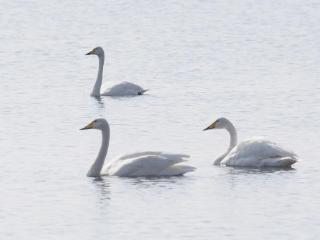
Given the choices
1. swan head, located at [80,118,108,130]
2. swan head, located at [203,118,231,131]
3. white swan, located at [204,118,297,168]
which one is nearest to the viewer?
white swan, located at [204,118,297,168]

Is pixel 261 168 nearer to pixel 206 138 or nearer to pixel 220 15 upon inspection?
pixel 206 138

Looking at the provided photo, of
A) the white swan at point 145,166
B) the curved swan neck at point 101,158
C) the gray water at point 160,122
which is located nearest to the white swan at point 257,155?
the gray water at point 160,122

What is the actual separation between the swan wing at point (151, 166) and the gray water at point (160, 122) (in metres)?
0.17

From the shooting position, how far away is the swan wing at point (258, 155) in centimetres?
2227

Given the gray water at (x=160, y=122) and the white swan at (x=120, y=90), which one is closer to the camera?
the gray water at (x=160, y=122)

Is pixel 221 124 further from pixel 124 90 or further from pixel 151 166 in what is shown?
pixel 124 90

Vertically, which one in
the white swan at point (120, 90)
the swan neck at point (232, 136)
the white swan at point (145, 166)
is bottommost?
the white swan at point (145, 166)

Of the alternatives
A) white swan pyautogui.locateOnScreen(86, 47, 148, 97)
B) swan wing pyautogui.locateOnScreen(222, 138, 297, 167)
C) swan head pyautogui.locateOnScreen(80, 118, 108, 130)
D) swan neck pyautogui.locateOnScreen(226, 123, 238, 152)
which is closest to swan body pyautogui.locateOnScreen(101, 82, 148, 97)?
white swan pyautogui.locateOnScreen(86, 47, 148, 97)

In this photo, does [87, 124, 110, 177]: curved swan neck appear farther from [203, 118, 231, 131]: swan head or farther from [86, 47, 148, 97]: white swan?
[86, 47, 148, 97]: white swan

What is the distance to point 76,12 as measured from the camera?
59.6 metres

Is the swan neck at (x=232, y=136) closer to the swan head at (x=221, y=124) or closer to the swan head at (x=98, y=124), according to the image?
the swan head at (x=221, y=124)

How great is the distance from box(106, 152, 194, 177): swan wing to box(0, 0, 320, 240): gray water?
169 mm

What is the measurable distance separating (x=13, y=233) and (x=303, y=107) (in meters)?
12.2

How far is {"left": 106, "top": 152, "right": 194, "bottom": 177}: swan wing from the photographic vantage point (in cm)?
2142
